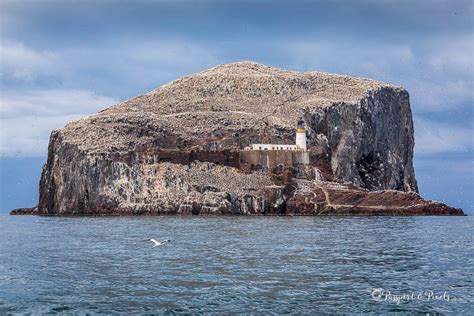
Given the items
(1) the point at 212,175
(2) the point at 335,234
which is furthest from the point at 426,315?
(1) the point at 212,175

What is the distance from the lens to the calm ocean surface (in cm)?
2989

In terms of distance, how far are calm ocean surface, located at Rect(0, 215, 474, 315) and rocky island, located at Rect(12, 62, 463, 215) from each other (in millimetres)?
65188

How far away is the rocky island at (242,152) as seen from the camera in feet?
417

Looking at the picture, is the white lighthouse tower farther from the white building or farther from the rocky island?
the rocky island

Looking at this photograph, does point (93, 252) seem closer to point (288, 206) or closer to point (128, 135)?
point (288, 206)

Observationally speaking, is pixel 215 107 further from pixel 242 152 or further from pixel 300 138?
pixel 300 138

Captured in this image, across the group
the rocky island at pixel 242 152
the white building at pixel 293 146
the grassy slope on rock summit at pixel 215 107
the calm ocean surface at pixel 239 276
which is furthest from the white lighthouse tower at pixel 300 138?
the calm ocean surface at pixel 239 276

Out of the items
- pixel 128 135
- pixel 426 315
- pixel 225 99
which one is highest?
pixel 225 99

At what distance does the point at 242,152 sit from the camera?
5463 inches

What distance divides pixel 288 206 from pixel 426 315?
321ft

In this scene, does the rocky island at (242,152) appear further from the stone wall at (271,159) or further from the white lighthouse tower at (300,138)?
the white lighthouse tower at (300,138)

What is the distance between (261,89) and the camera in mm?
174250

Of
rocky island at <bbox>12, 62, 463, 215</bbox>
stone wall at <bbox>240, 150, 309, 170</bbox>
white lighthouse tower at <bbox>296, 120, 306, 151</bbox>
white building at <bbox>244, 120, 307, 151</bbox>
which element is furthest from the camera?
white building at <bbox>244, 120, 307, 151</bbox>

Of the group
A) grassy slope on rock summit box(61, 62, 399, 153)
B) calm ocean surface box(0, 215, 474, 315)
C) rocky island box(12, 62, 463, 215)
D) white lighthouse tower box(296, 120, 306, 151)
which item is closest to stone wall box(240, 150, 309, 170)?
rocky island box(12, 62, 463, 215)
